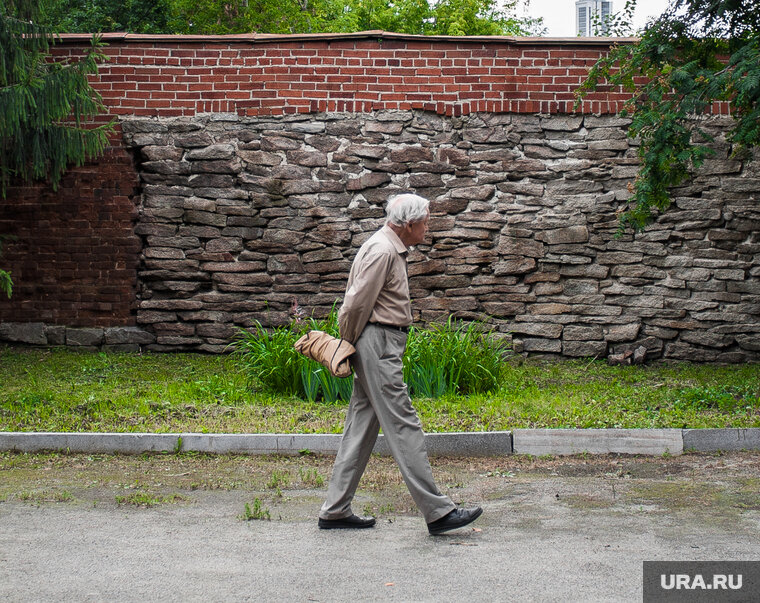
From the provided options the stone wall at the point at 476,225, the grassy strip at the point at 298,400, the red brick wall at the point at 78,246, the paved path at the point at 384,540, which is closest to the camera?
the paved path at the point at 384,540

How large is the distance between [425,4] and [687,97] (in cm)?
1947

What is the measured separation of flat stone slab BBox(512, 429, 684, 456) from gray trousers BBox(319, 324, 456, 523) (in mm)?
2119

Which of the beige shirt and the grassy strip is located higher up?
the beige shirt

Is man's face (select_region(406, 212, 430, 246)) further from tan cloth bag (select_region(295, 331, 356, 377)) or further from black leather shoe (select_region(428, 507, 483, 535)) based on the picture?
black leather shoe (select_region(428, 507, 483, 535))

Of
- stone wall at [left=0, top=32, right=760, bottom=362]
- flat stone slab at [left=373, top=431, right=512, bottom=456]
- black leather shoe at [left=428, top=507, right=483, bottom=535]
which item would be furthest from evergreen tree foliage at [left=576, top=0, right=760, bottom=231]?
black leather shoe at [left=428, top=507, right=483, bottom=535]

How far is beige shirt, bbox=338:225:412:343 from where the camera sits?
4613mm

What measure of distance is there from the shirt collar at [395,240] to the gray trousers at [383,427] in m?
0.45

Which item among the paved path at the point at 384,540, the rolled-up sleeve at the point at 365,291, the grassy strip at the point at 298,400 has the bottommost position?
the paved path at the point at 384,540

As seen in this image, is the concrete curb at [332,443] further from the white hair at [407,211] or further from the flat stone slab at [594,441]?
the white hair at [407,211]

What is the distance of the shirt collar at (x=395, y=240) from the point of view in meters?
4.75

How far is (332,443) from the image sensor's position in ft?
21.3

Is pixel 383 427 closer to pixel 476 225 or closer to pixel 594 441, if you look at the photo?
pixel 594 441

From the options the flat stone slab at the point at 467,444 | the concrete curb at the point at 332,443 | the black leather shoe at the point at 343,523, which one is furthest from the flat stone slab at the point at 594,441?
the black leather shoe at the point at 343,523

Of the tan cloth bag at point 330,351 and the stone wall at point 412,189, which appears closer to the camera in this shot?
the tan cloth bag at point 330,351
